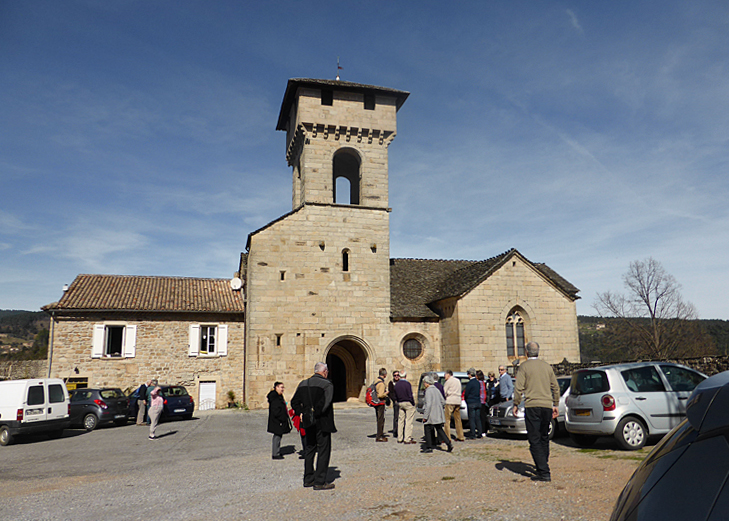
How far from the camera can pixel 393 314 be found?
2280 centimetres

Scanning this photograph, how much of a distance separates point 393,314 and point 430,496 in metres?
16.7

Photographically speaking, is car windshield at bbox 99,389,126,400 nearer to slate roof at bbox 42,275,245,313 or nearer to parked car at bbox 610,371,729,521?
slate roof at bbox 42,275,245,313

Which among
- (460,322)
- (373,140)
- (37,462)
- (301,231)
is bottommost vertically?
(37,462)

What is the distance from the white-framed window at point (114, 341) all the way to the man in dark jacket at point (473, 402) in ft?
52.0

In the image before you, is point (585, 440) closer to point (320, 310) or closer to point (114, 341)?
point (320, 310)

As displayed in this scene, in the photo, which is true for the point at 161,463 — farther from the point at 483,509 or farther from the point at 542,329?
the point at 542,329

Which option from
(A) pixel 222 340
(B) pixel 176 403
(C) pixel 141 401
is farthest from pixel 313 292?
(C) pixel 141 401

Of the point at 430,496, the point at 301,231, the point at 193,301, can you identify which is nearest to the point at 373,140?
the point at 301,231

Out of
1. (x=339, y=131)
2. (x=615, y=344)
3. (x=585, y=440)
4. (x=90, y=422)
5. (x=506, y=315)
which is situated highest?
(x=339, y=131)

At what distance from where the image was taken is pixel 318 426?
6.91 m

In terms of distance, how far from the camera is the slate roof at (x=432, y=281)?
2262cm

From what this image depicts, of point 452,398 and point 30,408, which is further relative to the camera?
point 30,408

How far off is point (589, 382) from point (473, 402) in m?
3.04

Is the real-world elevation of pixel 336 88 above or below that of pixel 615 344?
above
